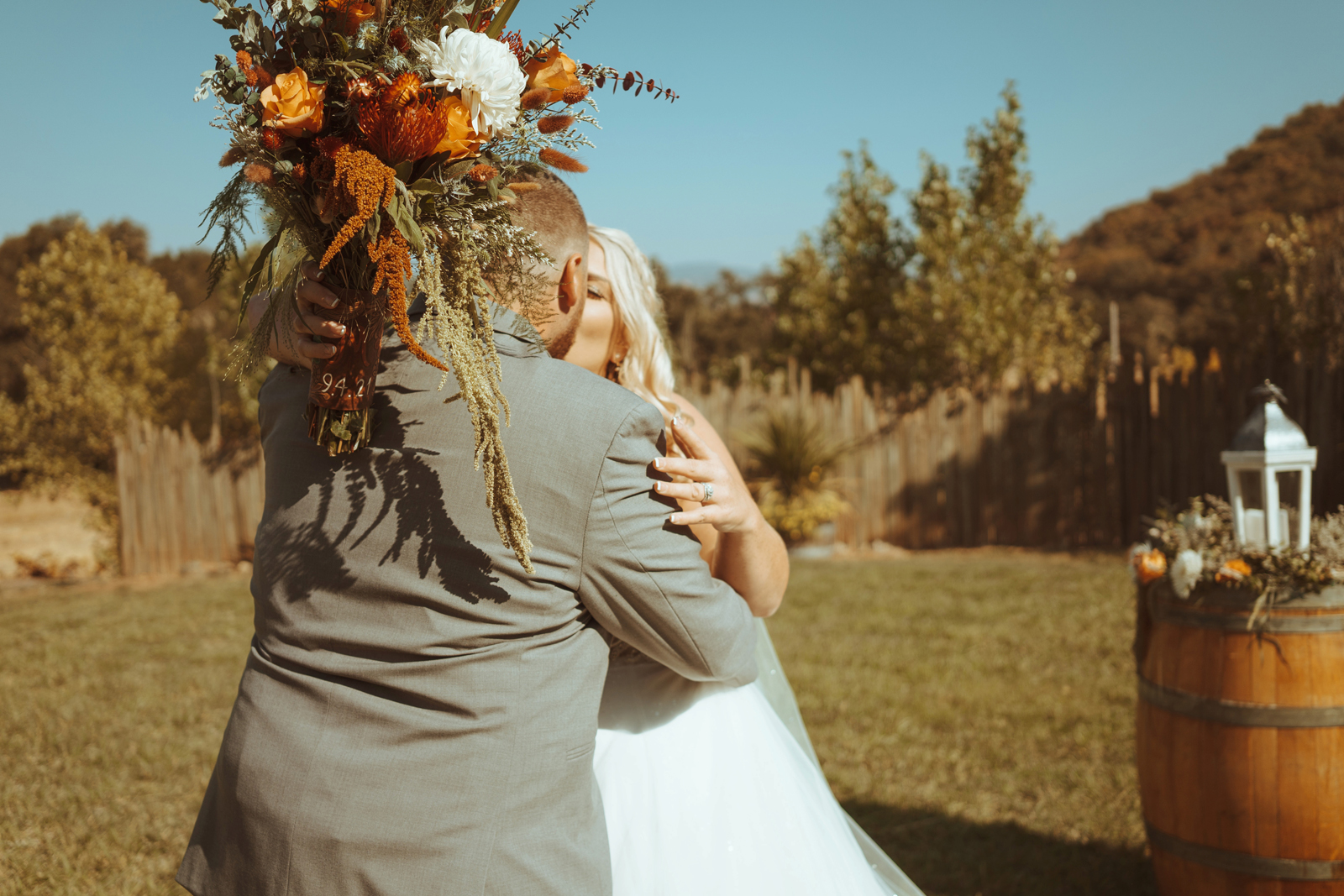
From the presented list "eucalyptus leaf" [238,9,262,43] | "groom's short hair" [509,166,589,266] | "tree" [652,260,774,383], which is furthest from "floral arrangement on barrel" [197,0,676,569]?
"tree" [652,260,774,383]

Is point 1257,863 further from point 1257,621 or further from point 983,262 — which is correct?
point 983,262

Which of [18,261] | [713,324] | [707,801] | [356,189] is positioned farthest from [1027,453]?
[18,261]

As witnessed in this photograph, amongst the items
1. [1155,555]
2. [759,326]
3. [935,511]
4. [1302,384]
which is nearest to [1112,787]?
[1155,555]

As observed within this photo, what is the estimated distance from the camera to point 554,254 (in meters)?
1.75

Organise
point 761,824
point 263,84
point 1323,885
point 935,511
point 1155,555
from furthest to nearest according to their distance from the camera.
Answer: point 935,511 → point 1155,555 → point 1323,885 → point 761,824 → point 263,84

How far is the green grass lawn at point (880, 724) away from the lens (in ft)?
12.4

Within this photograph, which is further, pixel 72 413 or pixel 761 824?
pixel 72 413

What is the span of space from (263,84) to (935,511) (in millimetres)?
10374

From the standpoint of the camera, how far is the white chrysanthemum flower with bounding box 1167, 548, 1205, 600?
2.84 m

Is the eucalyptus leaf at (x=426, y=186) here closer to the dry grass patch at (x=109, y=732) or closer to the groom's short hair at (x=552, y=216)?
the groom's short hair at (x=552, y=216)

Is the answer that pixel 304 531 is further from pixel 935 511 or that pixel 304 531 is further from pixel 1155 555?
pixel 935 511

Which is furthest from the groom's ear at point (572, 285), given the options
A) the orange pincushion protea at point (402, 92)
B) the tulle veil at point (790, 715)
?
the tulle veil at point (790, 715)

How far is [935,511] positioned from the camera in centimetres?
1091

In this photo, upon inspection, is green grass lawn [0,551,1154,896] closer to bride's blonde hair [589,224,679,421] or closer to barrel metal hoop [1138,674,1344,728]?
barrel metal hoop [1138,674,1344,728]
